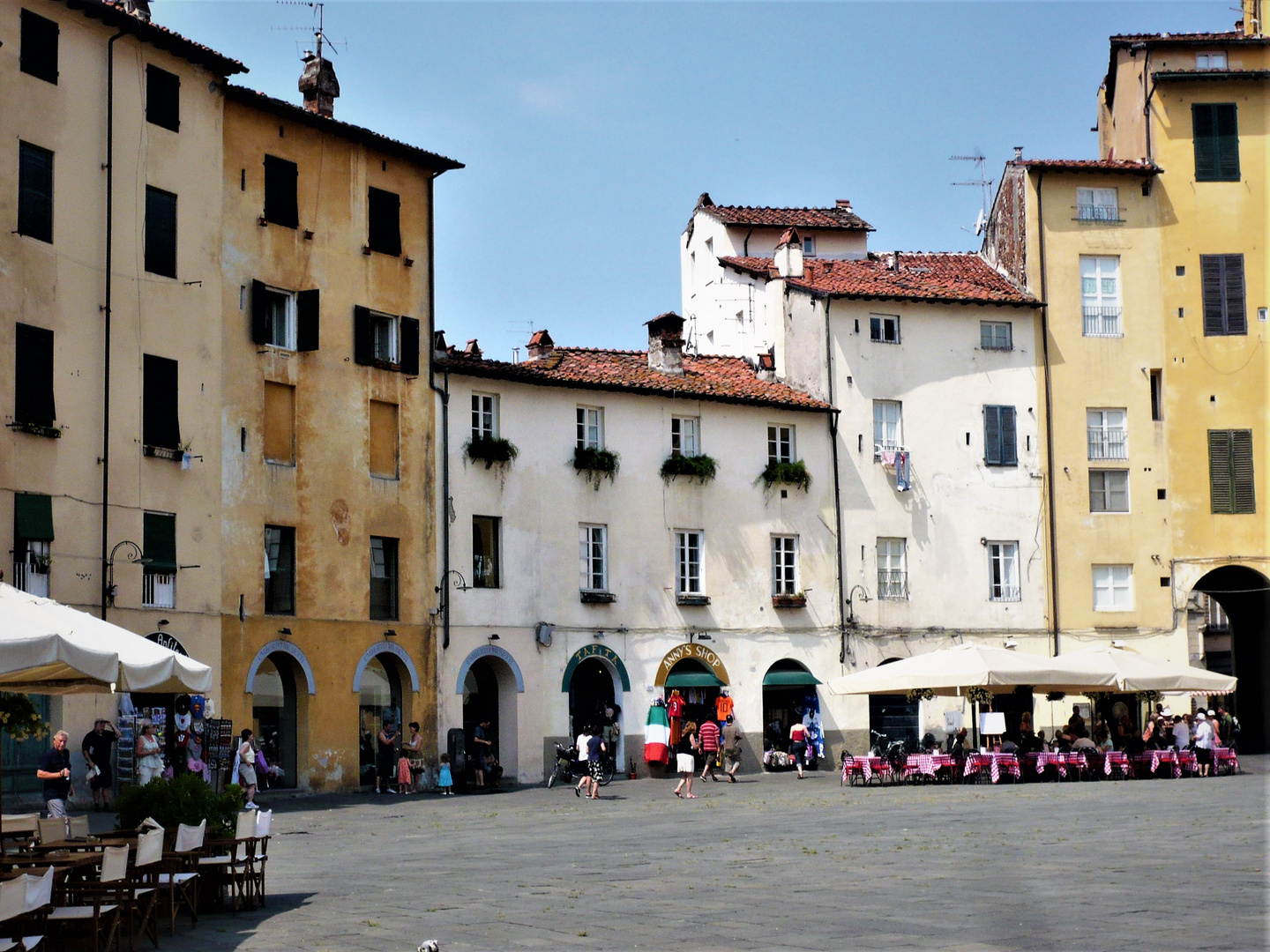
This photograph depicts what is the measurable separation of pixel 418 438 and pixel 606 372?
6.70m

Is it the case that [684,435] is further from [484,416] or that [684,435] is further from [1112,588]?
[1112,588]

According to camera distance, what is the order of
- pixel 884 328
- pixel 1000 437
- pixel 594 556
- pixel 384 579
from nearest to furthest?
pixel 384 579 < pixel 594 556 < pixel 884 328 < pixel 1000 437

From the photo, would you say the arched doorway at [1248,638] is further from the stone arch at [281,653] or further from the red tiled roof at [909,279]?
the stone arch at [281,653]

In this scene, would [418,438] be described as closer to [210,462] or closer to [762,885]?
[210,462]

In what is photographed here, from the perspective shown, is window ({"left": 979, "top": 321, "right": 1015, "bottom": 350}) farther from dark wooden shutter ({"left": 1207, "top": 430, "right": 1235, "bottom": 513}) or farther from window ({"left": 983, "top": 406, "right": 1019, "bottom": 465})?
dark wooden shutter ({"left": 1207, "top": 430, "right": 1235, "bottom": 513})

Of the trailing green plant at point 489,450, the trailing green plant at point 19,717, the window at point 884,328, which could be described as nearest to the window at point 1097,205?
the window at point 884,328

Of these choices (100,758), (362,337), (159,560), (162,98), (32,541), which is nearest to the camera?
(100,758)

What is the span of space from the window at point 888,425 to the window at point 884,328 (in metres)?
1.80

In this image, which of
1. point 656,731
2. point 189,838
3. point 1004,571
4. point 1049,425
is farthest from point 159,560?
point 1049,425

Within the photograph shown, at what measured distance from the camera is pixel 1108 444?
1900 inches

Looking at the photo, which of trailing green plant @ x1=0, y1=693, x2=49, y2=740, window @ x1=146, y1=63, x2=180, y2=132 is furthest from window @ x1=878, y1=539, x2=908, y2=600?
trailing green plant @ x1=0, y1=693, x2=49, y2=740

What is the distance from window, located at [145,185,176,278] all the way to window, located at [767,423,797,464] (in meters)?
18.1

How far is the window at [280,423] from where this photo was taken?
36156mm

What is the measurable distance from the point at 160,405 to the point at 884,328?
2220 cm
